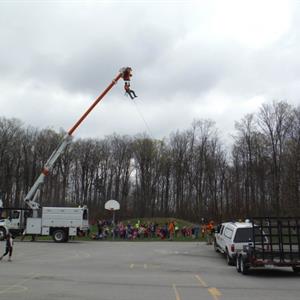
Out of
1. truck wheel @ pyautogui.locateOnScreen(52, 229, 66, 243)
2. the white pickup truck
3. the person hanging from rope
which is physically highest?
the person hanging from rope

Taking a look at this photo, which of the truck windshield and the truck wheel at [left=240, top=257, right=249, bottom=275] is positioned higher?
the truck windshield

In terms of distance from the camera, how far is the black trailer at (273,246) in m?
15.9

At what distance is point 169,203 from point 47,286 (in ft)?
263

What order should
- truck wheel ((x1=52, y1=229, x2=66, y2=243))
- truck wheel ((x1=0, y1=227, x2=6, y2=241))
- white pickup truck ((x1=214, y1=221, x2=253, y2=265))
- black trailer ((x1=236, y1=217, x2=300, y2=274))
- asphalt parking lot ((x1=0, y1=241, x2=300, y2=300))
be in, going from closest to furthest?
asphalt parking lot ((x1=0, y1=241, x2=300, y2=300)), black trailer ((x1=236, y1=217, x2=300, y2=274)), white pickup truck ((x1=214, y1=221, x2=253, y2=265)), truck wheel ((x1=52, y1=229, x2=66, y2=243)), truck wheel ((x1=0, y1=227, x2=6, y2=241))

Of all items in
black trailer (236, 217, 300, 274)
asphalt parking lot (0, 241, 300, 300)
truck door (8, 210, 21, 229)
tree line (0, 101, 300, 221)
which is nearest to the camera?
asphalt parking lot (0, 241, 300, 300)

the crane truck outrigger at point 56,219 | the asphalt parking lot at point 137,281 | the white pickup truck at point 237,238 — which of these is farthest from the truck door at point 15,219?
→ the white pickup truck at point 237,238

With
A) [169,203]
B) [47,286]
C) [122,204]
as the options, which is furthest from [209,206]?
[47,286]

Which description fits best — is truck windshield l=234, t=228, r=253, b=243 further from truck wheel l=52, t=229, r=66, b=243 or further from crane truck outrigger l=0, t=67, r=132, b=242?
truck wheel l=52, t=229, r=66, b=243

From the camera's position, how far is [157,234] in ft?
155

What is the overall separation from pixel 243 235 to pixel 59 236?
20.9 metres

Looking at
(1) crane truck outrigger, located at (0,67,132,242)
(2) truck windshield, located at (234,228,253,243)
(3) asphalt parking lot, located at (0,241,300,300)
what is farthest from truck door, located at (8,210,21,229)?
(2) truck windshield, located at (234,228,253,243)

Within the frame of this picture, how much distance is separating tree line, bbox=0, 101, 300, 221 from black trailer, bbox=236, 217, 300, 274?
54942mm

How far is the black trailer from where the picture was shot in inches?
627

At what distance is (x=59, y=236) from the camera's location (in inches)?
1443
